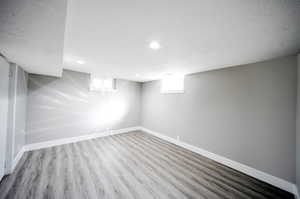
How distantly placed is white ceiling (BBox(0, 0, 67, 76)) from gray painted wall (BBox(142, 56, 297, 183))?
3.17m

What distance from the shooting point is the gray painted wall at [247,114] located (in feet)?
6.36

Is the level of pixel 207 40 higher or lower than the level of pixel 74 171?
higher

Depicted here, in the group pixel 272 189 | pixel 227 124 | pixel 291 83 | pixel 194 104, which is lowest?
pixel 272 189

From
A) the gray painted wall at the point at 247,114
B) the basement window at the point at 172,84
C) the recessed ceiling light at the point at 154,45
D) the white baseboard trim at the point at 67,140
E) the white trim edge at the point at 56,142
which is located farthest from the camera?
the basement window at the point at 172,84

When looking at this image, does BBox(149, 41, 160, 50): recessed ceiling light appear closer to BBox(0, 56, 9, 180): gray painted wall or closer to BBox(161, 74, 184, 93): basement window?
BBox(161, 74, 184, 93): basement window

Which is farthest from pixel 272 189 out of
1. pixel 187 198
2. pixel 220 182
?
pixel 187 198

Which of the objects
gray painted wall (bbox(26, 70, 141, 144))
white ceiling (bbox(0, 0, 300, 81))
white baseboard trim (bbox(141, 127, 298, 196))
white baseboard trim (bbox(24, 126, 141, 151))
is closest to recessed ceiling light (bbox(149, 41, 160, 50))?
white ceiling (bbox(0, 0, 300, 81))

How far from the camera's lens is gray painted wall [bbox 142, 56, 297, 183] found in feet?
6.36

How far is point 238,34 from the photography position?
1.41 metres

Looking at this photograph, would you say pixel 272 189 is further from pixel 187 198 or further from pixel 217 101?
pixel 217 101

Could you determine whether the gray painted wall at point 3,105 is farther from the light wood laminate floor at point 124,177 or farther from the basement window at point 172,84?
Answer: the basement window at point 172,84

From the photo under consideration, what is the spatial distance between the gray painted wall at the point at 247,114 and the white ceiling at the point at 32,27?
10.4 ft

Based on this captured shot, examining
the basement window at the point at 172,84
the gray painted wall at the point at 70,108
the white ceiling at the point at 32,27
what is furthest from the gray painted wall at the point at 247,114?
the white ceiling at the point at 32,27

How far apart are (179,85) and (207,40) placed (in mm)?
2313
